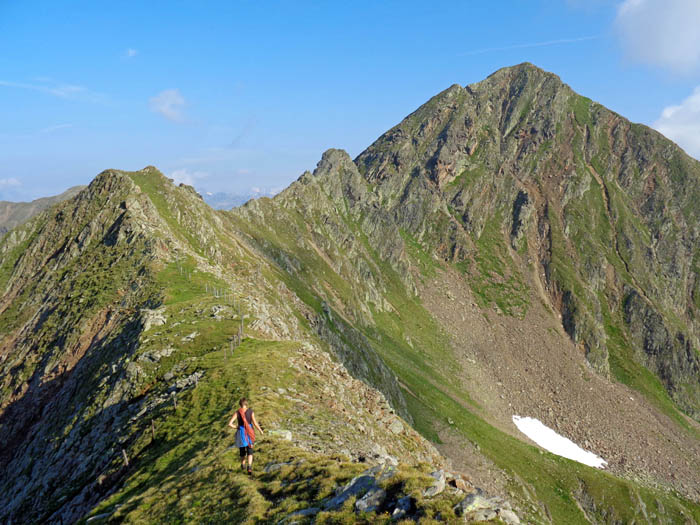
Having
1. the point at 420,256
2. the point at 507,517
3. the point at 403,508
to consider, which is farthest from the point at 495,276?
the point at 403,508

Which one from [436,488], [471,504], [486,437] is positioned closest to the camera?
[471,504]

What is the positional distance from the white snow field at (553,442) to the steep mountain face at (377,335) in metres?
3.55

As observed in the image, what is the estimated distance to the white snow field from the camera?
96.1 m

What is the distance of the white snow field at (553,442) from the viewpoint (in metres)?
96.1

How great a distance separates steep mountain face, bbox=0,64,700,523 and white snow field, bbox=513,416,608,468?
3.55 m

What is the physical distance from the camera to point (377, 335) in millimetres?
109812

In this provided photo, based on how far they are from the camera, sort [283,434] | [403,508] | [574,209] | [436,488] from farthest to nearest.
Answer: [574,209] < [283,434] < [436,488] < [403,508]

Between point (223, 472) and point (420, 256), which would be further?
point (420, 256)

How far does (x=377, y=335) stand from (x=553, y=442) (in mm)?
51499

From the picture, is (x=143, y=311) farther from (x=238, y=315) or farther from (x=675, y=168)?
(x=675, y=168)

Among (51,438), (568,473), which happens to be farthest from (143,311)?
(568,473)

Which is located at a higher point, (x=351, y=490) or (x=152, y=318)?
(x=152, y=318)

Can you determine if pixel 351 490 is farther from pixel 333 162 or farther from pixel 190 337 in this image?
pixel 333 162

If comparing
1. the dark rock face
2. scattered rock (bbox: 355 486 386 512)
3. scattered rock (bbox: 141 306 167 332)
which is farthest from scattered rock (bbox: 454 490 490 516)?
the dark rock face
